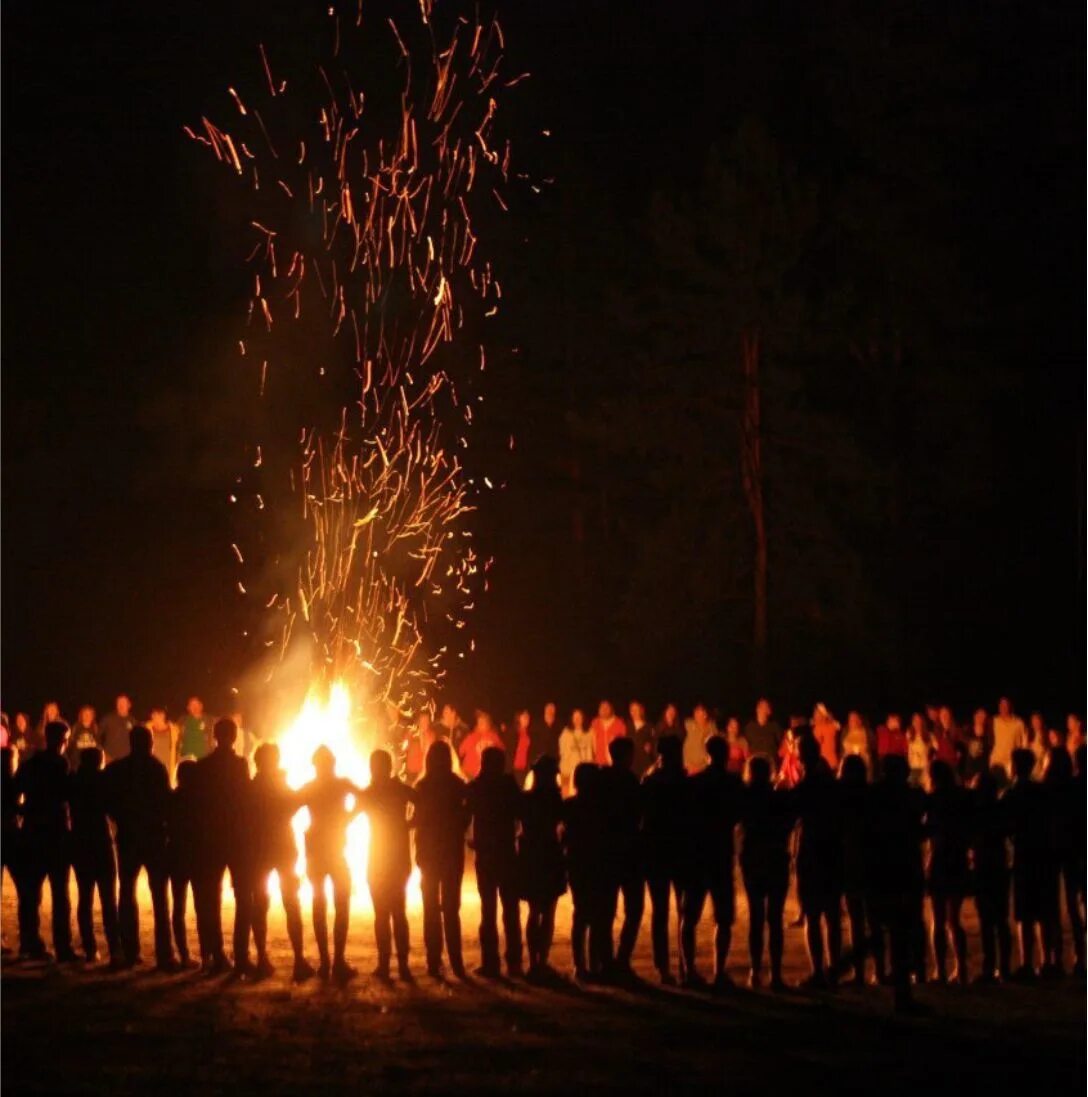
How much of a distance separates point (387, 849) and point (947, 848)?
3.75 meters

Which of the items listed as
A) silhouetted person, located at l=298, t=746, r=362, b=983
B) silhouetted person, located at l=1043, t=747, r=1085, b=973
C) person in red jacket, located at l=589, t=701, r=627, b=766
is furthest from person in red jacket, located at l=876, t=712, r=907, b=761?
silhouetted person, located at l=298, t=746, r=362, b=983

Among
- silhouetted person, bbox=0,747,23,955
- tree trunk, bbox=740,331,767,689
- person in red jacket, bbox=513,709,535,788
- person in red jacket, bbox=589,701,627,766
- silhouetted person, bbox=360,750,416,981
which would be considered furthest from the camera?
tree trunk, bbox=740,331,767,689

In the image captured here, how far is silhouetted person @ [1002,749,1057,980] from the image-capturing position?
531 inches

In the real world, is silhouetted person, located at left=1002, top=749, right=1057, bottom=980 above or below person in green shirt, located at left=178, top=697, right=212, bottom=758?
below

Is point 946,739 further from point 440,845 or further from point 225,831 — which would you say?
point 225,831

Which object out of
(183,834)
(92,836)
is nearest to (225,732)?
(183,834)

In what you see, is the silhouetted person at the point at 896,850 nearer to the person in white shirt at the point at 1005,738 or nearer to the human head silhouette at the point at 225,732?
the human head silhouette at the point at 225,732

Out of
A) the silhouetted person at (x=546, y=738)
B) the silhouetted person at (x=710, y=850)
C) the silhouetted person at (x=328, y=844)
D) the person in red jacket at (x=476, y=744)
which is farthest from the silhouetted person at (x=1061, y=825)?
the silhouetted person at (x=546, y=738)

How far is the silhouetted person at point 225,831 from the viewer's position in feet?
43.5

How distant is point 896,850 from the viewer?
41.7ft

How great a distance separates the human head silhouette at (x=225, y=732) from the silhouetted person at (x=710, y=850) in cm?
309

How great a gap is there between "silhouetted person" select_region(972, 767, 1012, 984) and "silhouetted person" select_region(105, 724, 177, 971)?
5.54m

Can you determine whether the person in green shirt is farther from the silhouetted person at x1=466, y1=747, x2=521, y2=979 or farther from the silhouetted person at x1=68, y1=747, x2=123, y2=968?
the silhouetted person at x1=466, y1=747, x2=521, y2=979

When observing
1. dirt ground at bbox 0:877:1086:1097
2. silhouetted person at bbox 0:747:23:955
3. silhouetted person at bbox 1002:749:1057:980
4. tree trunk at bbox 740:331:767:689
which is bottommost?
dirt ground at bbox 0:877:1086:1097
